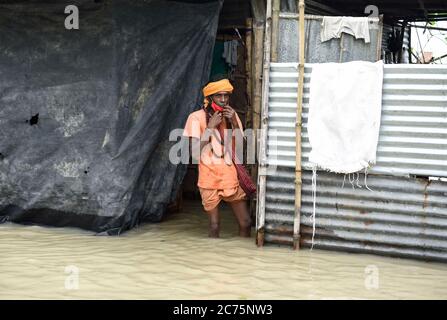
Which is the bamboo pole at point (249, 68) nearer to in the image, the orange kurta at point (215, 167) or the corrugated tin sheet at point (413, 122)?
the orange kurta at point (215, 167)

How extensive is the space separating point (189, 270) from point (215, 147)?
5.07 feet

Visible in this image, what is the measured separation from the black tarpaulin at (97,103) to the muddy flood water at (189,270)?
0.42 meters

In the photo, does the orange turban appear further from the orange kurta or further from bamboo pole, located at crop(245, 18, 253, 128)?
bamboo pole, located at crop(245, 18, 253, 128)

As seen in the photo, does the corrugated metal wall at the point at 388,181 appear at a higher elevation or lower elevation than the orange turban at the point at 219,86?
lower

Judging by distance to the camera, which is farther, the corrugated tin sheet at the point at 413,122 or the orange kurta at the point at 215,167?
the orange kurta at the point at 215,167

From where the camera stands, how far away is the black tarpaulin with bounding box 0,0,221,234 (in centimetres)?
666

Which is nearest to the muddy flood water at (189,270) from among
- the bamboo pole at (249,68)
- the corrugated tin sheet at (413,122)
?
the corrugated tin sheet at (413,122)

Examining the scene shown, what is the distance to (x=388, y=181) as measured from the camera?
5.74 m

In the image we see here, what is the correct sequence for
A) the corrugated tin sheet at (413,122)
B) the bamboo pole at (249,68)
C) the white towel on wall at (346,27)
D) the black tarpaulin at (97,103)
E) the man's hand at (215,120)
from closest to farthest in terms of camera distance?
the corrugated tin sheet at (413,122) → the white towel on wall at (346,27) → the man's hand at (215,120) → the black tarpaulin at (97,103) → the bamboo pole at (249,68)

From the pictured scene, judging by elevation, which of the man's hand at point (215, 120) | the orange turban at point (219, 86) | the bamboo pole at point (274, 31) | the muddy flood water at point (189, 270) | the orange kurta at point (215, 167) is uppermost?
the bamboo pole at point (274, 31)

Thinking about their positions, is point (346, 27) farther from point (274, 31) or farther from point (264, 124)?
point (264, 124)

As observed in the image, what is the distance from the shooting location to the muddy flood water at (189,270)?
4703 millimetres

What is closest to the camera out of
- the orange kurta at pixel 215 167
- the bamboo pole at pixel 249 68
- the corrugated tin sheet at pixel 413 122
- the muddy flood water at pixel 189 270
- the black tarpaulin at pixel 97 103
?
the muddy flood water at pixel 189 270
